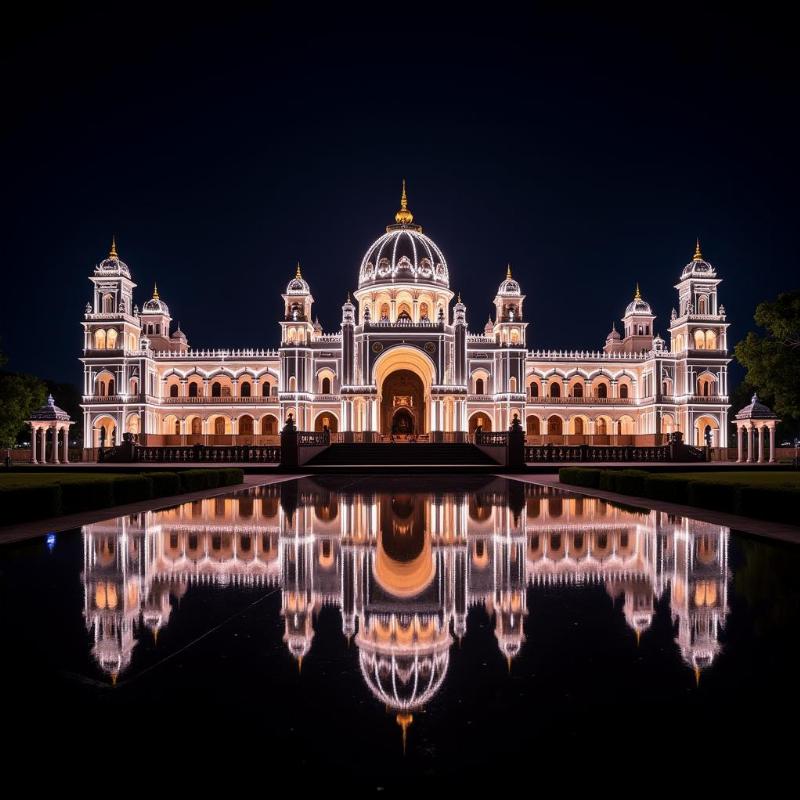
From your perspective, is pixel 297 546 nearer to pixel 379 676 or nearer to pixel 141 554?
pixel 141 554

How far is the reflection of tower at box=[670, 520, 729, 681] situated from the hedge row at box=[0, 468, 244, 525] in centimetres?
1051

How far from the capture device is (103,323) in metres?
57.1

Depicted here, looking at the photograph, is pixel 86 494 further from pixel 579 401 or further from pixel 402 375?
pixel 579 401

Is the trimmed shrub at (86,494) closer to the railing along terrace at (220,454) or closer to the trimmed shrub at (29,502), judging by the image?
the trimmed shrub at (29,502)

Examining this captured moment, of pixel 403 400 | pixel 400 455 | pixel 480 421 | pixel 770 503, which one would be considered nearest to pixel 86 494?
pixel 770 503

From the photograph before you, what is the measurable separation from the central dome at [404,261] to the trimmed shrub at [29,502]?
47.1m

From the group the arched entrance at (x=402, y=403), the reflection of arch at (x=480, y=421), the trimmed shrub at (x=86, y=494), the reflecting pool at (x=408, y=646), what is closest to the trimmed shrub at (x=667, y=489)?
the reflecting pool at (x=408, y=646)

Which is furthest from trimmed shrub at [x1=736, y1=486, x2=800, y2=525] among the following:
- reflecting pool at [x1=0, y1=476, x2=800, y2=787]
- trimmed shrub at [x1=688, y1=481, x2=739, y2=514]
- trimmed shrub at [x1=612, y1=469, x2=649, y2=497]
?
trimmed shrub at [x1=612, y1=469, x2=649, y2=497]

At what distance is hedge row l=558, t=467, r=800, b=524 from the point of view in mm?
11781

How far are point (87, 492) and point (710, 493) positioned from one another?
42.2ft

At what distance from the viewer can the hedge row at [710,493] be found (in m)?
11.8

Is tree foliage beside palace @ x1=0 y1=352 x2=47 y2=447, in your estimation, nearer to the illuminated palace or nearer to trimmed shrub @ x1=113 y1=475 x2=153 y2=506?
the illuminated palace

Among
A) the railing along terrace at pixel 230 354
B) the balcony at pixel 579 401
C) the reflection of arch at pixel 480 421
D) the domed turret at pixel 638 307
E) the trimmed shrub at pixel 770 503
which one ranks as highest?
the domed turret at pixel 638 307

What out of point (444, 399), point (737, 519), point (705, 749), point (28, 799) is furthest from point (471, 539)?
point (444, 399)
